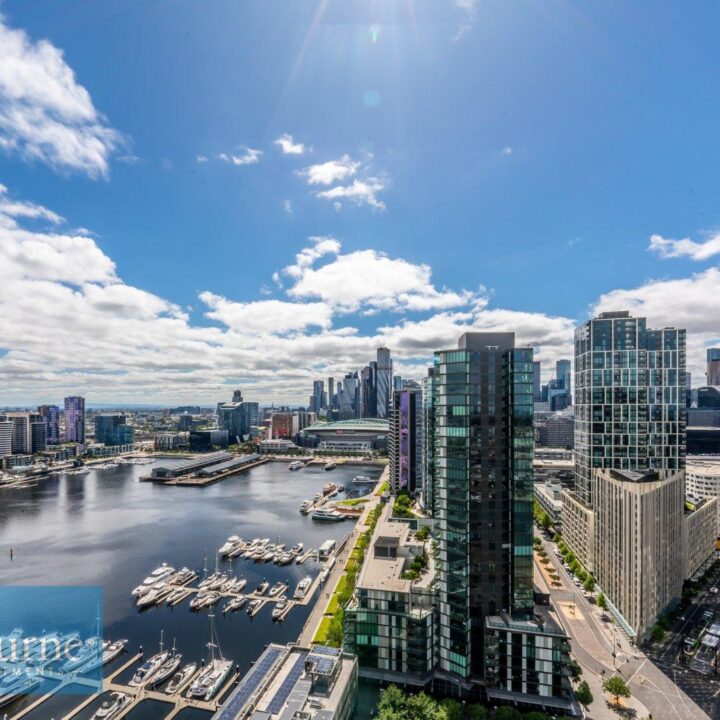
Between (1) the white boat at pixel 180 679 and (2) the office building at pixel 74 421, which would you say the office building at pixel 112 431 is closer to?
(2) the office building at pixel 74 421

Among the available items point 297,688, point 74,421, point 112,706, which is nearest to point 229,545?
point 112,706

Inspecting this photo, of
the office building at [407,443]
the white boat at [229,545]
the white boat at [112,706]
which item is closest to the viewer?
the white boat at [112,706]

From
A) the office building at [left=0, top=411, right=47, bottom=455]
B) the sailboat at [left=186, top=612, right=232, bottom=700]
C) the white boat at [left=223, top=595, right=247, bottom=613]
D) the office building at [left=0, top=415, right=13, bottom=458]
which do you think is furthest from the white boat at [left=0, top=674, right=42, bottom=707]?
the office building at [left=0, top=411, right=47, bottom=455]

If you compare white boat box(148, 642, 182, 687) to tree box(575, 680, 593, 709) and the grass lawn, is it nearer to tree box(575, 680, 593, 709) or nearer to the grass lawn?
the grass lawn

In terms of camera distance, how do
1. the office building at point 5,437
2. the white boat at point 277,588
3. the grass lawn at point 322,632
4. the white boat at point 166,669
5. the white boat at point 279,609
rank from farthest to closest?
the office building at point 5,437 → the white boat at point 277,588 → the white boat at point 279,609 → the grass lawn at point 322,632 → the white boat at point 166,669

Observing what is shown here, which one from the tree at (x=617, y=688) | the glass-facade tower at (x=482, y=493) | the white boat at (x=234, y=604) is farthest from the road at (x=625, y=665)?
the white boat at (x=234, y=604)

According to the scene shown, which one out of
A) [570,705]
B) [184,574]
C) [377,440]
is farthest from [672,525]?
[377,440]
